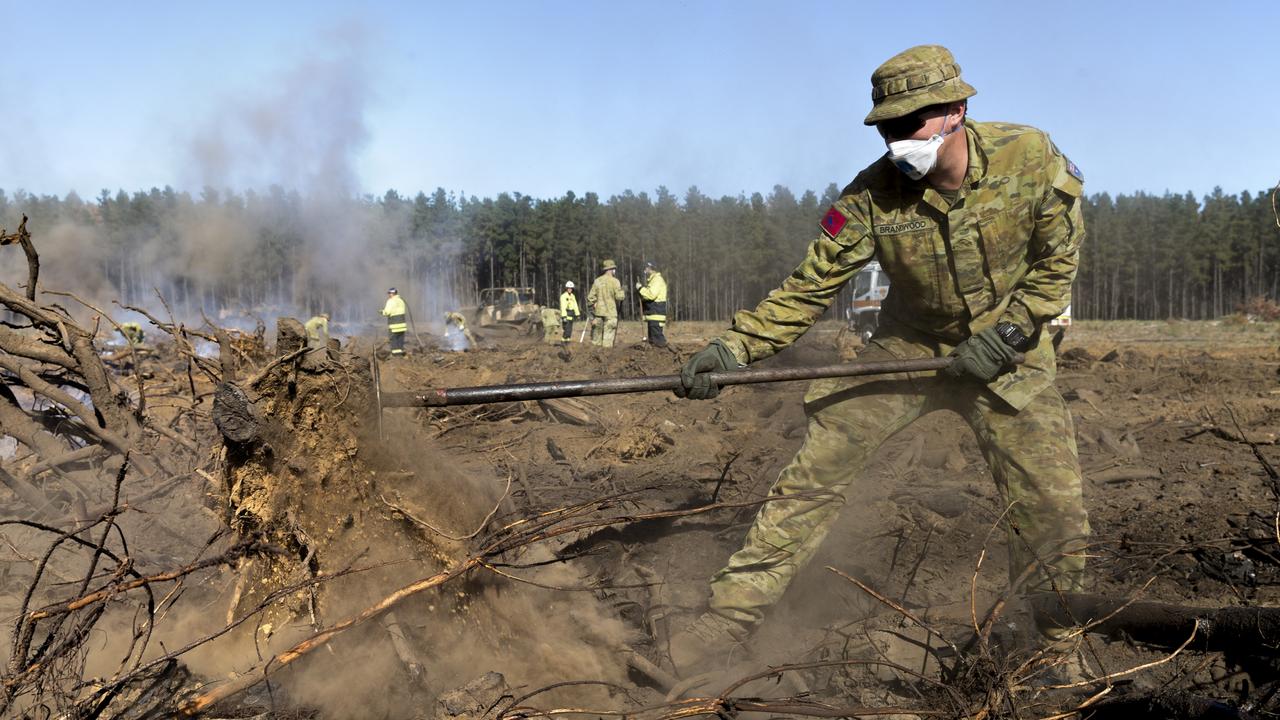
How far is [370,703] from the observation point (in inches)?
106

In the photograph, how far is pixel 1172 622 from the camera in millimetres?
2541

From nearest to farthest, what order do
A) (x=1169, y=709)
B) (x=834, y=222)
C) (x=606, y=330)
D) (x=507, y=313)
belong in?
(x=1169, y=709)
(x=834, y=222)
(x=606, y=330)
(x=507, y=313)

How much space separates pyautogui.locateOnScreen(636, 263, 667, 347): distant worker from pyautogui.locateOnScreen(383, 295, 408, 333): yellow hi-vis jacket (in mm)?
5461

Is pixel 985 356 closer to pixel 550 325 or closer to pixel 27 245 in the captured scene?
pixel 27 245

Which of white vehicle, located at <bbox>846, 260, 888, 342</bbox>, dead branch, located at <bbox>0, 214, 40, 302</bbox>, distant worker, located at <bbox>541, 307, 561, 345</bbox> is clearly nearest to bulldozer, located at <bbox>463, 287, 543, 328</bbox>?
distant worker, located at <bbox>541, 307, 561, 345</bbox>

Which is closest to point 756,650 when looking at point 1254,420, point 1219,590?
point 1219,590

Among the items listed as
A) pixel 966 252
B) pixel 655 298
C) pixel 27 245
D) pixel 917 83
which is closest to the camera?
pixel 917 83

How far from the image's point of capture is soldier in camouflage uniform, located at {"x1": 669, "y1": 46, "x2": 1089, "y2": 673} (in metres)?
3.04

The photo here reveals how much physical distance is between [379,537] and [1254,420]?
7.50 meters

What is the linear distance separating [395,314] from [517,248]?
3132cm

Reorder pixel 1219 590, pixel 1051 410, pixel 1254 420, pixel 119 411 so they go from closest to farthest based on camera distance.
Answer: pixel 1051 410, pixel 1219 590, pixel 119 411, pixel 1254 420

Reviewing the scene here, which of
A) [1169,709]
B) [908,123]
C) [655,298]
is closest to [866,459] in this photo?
[908,123]

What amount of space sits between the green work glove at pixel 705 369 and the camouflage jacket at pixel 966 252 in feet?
0.22

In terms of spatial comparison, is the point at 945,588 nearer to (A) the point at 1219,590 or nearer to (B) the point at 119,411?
(A) the point at 1219,590
